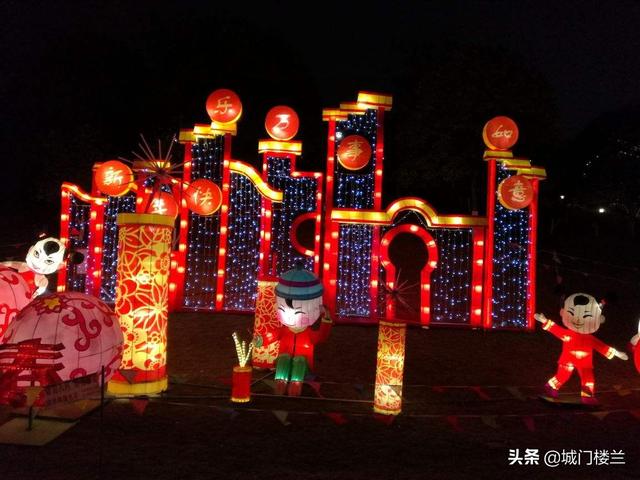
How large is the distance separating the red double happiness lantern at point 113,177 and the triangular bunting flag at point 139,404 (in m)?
6.77

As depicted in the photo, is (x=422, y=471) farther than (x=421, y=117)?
No

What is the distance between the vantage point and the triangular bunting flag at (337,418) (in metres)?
6.84

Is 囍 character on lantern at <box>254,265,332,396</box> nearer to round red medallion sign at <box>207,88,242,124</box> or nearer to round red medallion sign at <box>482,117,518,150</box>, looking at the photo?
round red medallion sign at <box>207,88,242,124</box>

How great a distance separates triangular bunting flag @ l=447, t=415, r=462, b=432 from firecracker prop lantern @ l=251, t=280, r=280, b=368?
2876 millimetres

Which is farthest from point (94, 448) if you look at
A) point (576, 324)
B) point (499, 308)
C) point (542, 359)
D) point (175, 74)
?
point (175, 74)

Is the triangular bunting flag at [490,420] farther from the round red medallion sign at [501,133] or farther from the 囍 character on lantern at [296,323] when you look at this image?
the round red medallion sign at [501,133]

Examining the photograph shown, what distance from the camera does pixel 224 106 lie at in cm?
1339

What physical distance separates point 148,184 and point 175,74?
11.6 m

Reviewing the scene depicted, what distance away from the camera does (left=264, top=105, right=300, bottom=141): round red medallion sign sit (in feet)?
43.8

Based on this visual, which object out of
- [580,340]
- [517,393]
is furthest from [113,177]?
[580,340]

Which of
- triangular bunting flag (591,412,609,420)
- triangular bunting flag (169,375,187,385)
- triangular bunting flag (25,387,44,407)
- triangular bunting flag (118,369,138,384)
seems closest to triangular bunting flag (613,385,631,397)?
triangular bunting flag (591,412,609,420)

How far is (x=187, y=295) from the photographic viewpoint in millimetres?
15406

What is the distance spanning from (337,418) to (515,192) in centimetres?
781

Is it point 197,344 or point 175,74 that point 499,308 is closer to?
point 197,344
